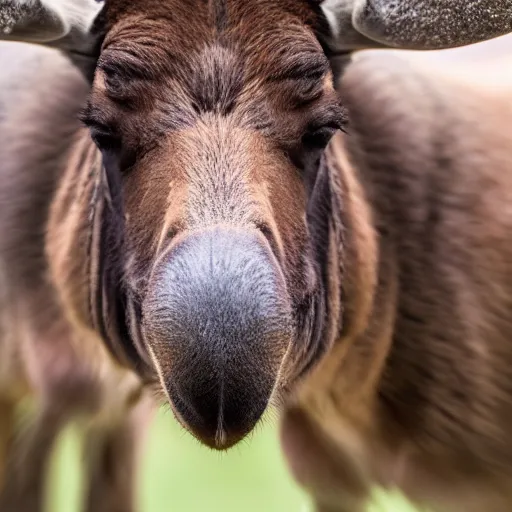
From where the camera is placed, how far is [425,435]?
5.82ft

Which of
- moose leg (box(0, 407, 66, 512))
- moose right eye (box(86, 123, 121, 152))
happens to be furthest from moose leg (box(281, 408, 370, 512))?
moose right eye (box(86, 123, 121, 152))

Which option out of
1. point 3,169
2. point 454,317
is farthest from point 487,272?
point 3,169

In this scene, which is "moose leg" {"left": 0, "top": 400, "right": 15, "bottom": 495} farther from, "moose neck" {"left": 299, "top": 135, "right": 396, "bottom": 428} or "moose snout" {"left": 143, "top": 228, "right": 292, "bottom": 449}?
"moose snout" {"left": 143, "top": 228, "right": 292, "bottom": 449}

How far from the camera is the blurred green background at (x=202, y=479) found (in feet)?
8.70

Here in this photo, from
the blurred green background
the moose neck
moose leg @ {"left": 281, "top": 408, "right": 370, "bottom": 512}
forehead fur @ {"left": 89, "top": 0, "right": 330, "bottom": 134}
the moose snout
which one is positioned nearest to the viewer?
the moose snout

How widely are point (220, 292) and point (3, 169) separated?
984 millimetres

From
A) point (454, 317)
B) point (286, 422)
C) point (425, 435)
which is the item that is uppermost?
point (454, 317)

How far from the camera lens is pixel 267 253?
1132 mm

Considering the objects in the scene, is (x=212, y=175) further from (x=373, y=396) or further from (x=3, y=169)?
(x=3, y=169)

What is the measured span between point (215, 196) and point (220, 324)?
163 mm

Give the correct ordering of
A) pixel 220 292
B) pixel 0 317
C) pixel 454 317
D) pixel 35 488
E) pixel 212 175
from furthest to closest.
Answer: pixel 35 488
pixel 0 317
pixel 454 317
pixel 212 175
pixel 220 292

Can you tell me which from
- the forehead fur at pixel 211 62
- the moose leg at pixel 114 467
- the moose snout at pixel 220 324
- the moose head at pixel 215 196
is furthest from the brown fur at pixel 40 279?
the moose snout at pixel 220 324

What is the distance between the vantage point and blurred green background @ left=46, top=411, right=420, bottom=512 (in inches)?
104

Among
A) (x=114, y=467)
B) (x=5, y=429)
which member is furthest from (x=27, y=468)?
(x=114, y=467)
